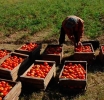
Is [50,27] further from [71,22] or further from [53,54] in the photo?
[71,22]

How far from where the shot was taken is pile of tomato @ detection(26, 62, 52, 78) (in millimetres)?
8530

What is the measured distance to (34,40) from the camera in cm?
1336

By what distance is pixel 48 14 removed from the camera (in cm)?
1742

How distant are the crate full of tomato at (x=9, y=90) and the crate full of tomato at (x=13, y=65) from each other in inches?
29.9

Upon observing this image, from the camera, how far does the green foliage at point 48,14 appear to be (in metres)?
14.9

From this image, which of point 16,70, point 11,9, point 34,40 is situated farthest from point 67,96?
point 11,9

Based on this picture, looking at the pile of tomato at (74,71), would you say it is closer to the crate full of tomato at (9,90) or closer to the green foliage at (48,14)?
the crate full of tomato at (9,90)

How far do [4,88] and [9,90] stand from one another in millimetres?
194

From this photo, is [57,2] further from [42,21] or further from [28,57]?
[28,57]

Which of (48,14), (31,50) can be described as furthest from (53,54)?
(48,14)

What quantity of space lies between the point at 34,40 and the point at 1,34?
99.5 inches

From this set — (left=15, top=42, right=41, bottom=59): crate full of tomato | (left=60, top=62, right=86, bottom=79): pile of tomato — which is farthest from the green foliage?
(left=60, top=62, right=86, bottom=79): pile of tomato

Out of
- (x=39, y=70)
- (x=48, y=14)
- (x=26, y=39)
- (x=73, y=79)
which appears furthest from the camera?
(x=48, y=14)

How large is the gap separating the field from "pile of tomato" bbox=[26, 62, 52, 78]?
0.62m
